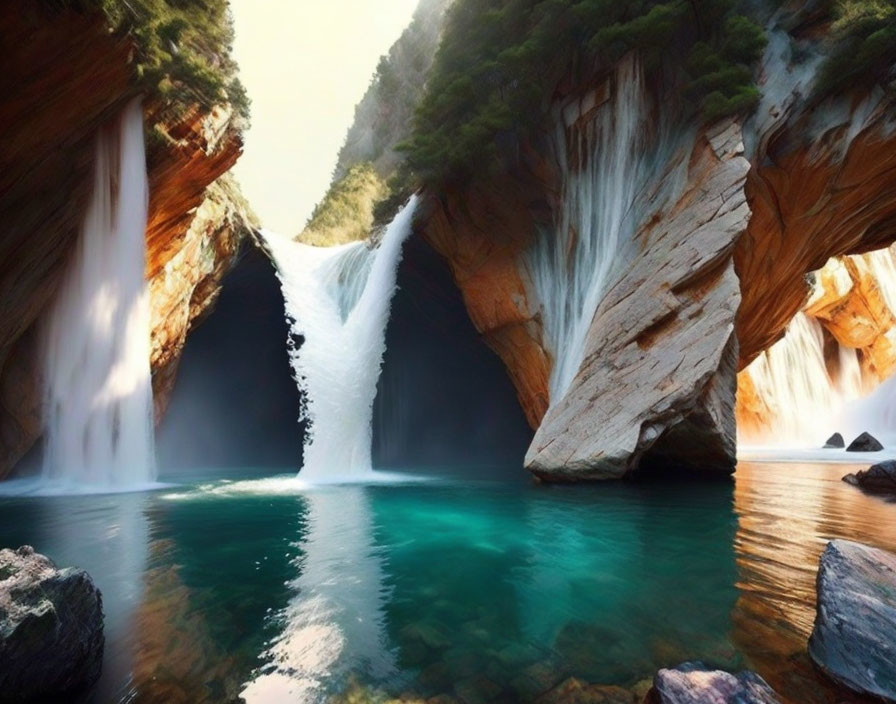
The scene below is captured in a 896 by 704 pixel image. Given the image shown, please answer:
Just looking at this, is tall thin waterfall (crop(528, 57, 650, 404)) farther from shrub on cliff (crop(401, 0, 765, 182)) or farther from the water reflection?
the water reflection

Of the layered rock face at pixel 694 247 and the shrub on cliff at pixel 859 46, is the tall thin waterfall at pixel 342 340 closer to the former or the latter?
the layered rock face at pixel 694 247

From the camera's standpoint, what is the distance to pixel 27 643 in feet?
7.51

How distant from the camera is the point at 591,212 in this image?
12.4m

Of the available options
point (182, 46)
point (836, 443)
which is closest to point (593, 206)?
point (182, 46)

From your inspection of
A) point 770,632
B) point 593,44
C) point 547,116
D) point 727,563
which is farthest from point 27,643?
point 547,116

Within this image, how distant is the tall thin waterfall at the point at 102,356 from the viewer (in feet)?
36.1

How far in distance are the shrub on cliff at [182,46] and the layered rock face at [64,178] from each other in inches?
11.4

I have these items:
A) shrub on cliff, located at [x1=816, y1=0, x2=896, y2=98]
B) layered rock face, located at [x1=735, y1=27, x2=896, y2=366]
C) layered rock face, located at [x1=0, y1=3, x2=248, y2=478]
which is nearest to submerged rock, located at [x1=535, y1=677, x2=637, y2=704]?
layered rock face, located at [x1=0, y1=3, x2=248, y2=478]

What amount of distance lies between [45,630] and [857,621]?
4222 mm

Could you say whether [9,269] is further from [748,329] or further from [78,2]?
[748,329]

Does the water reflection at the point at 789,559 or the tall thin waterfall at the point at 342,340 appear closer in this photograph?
the water reflection at the point at 789,559

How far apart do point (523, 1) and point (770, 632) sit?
1388 centimetres

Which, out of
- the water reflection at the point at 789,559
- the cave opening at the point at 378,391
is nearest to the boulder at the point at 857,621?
the water reflection at the point at 789,559

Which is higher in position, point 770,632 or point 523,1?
point 523,1
